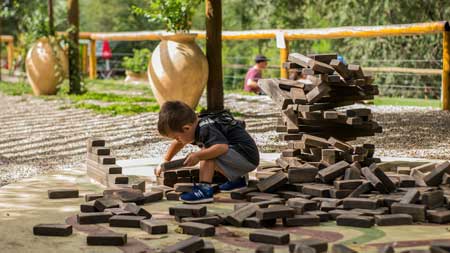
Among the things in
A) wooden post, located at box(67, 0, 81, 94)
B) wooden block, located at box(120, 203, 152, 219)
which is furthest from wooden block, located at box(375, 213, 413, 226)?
wooden post, located at box(67, 0, 81, 94)

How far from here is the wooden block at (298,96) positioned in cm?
670

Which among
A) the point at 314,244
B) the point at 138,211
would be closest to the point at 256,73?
the point at 138,211

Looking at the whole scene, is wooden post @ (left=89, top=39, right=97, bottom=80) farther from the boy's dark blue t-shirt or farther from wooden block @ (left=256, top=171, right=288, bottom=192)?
wooden block @ (left=256, top=171, right=288, bottom=192)

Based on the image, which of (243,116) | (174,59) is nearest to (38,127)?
(174,59)

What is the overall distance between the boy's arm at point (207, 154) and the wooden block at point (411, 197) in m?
1.41

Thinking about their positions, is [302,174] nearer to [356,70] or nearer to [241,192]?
[241,192]

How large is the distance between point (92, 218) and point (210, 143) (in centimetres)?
133

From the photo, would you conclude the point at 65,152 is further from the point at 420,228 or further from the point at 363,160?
the point at 420,228

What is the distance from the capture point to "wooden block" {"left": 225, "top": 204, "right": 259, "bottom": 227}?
4.64 m

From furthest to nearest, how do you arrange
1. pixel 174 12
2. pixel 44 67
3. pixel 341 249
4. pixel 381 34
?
pixel 44 67 < pixel 381 34 < pixel 174 12 < pixel 341 249

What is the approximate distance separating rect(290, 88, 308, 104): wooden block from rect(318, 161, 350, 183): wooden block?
41.5 inches

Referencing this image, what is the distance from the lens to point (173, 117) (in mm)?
5723

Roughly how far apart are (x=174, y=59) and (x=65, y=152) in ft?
11.7

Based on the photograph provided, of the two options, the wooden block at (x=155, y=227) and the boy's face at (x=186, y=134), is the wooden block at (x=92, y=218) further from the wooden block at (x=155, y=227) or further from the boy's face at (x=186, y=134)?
the boy's face at (x=186, y=134)
